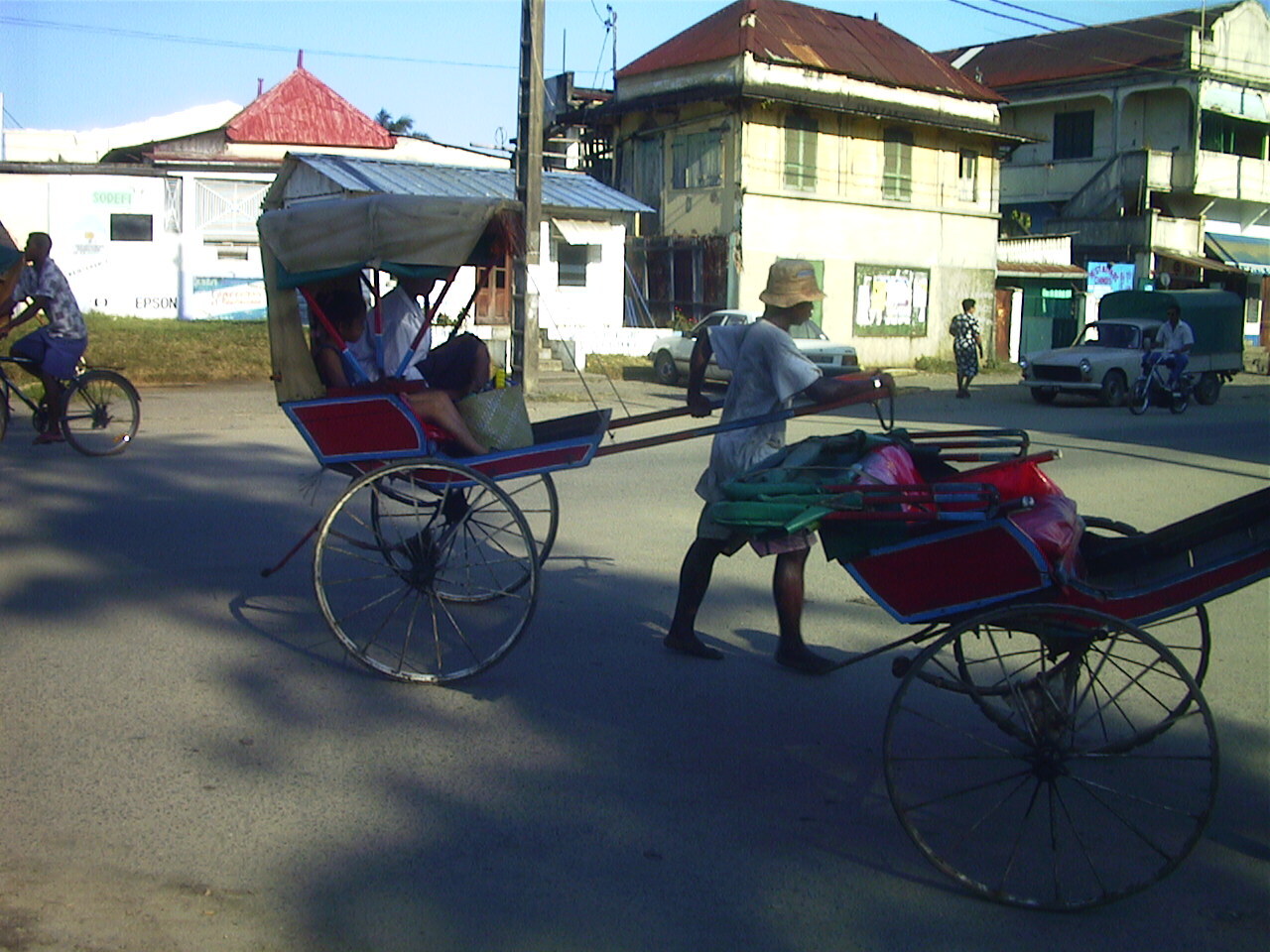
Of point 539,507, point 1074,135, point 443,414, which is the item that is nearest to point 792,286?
point 443,414

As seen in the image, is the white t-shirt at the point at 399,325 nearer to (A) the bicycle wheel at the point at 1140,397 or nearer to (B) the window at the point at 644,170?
(A) the bicycle wheel at the point at 1140,397

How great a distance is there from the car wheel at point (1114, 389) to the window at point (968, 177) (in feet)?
41.8

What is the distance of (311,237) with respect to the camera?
5.39m

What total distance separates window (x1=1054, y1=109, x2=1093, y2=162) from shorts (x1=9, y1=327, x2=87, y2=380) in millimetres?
36725

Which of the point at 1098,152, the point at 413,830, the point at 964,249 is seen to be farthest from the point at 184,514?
the point at 1098,152

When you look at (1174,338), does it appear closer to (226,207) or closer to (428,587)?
(428,587)

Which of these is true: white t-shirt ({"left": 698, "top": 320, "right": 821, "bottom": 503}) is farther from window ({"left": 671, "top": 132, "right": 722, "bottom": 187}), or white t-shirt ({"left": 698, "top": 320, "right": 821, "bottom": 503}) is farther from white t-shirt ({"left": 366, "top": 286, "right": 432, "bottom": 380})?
window ({"left": 671, "top": 132, "right": 722, "bottom": 187})

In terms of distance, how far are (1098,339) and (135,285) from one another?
21.2 meters

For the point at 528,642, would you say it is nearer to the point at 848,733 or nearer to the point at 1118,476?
the point at 848,733

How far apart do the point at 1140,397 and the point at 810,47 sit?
14117mm

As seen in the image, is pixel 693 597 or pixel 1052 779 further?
pixel 693 597

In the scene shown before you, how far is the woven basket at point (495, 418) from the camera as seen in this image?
5.76 metres

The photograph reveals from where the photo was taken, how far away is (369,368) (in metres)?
6.00

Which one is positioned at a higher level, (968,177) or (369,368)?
(968,177)
